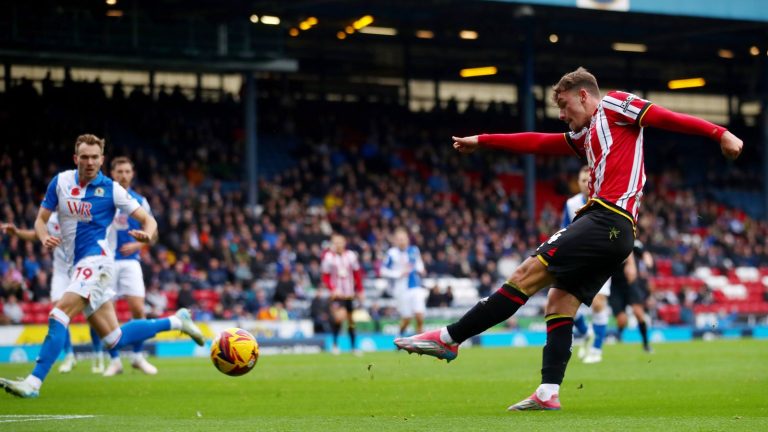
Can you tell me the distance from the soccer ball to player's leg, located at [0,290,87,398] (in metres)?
1.73

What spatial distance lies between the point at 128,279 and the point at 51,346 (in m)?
4.68

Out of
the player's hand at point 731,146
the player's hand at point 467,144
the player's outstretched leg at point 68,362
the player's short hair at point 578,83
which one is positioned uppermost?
the player's short hair at point 578,83

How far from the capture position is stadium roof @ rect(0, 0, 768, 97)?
111 ft

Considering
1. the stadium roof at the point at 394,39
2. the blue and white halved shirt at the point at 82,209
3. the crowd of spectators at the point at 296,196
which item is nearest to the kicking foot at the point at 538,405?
the blue and white halved shirt at the point at 82,209

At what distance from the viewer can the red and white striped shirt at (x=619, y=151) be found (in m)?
8.65

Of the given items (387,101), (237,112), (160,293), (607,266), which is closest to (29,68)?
(237,112)

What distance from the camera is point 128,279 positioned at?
1611cm

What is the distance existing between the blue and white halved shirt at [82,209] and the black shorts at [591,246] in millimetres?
4990

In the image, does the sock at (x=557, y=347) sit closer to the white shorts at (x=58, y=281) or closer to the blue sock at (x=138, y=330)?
the blue sock at (x=138, y=330)

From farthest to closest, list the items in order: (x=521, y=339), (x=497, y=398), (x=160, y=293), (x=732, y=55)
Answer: (x=732, y=55)
(x=521, y=339)
(x=160, y=293)
(x=497, y=398)

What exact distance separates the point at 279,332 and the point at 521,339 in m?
6.64

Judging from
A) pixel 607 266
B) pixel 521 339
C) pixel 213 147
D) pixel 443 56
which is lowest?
pixel 521 339

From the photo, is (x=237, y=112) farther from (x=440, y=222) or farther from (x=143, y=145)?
(x=440, y=222)

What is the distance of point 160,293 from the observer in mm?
27500
